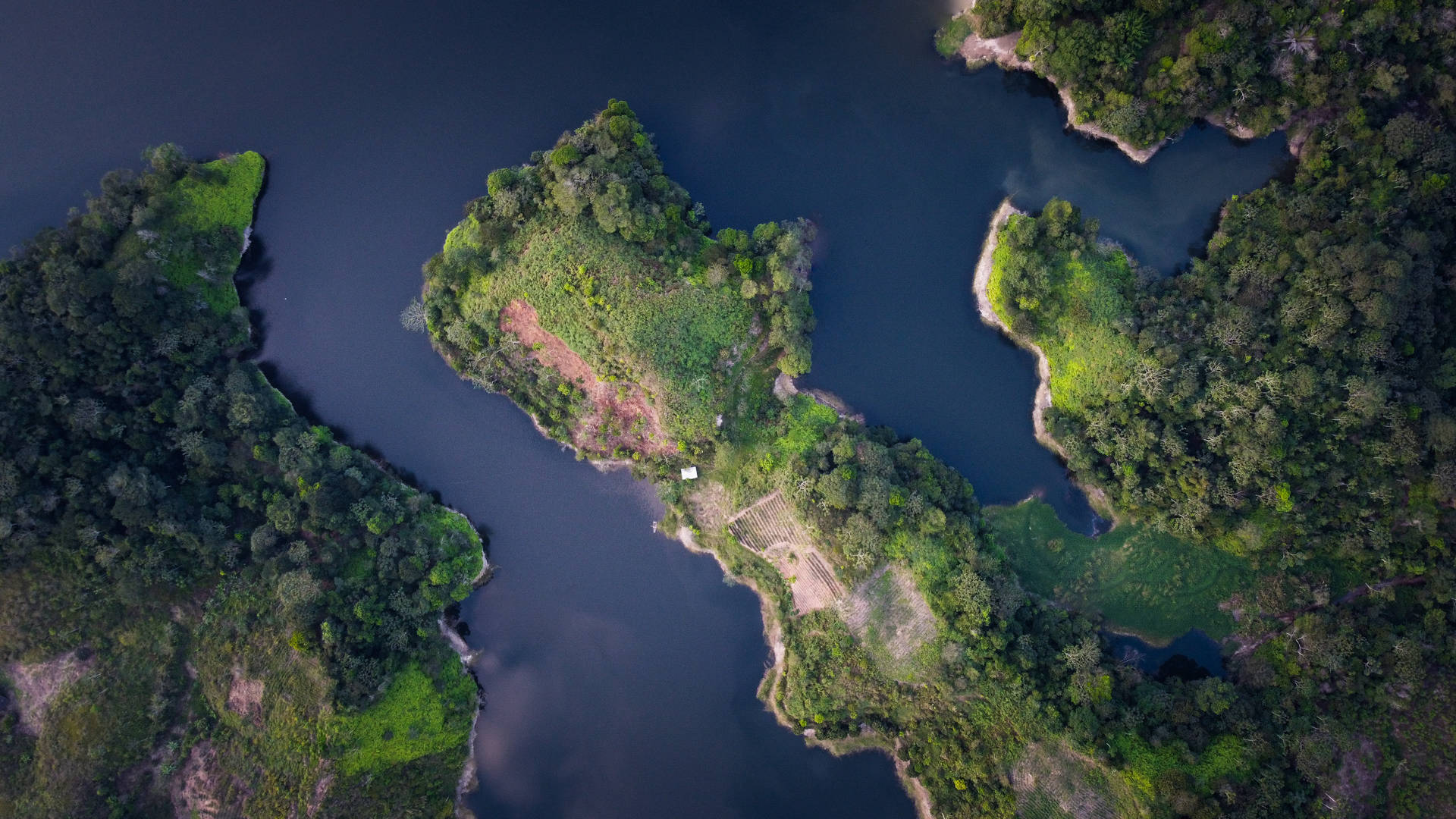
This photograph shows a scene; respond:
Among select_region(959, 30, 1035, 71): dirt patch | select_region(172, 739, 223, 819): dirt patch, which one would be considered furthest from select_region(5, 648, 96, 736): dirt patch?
select_region(959, 30, 1035, 71): dirt patch

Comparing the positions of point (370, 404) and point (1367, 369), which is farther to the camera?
point (370, 404)

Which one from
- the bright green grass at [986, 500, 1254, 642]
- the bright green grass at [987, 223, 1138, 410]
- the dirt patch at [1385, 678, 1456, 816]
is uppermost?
the bright green grass at [987, 223, 1138, 410]

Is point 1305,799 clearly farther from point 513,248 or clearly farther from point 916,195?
point 513,248

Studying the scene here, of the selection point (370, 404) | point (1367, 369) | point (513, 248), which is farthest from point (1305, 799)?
point (370, 404)

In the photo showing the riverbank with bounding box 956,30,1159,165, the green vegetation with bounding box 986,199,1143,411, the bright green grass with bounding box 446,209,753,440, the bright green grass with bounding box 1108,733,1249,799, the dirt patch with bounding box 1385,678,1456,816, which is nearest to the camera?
the dirt patch with bounding box 1385,678,1456,816

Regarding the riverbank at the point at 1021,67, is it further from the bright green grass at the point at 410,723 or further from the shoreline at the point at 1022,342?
the bright green grass at the point at 410,723

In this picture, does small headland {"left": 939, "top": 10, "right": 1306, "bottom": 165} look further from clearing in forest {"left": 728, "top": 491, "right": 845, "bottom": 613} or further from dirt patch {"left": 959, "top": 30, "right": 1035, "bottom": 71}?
clearing in forest {"left": 728, "top": 491, "right": 845, "bottom": 613}

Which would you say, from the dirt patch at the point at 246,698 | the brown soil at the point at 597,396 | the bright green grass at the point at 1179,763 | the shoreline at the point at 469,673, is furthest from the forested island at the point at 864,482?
the dirt patch at the point at 246,698
